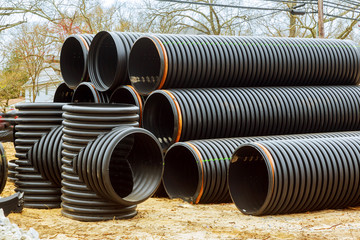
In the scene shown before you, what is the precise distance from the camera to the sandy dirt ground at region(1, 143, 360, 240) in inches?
256

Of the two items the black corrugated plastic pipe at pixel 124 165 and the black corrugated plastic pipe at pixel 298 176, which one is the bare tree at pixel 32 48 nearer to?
the black corrugated plastic pipe at pixel 124 165

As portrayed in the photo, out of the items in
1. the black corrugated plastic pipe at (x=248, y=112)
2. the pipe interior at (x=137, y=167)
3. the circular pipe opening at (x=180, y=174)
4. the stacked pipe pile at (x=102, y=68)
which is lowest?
the circular pipe opening at (x=180, y=174)

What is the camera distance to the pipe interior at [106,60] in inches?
513

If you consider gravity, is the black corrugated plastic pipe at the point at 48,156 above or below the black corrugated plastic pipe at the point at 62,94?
below

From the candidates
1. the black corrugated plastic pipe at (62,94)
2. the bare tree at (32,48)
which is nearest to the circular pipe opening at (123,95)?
the black corrugated plastic pipe at (62,94)

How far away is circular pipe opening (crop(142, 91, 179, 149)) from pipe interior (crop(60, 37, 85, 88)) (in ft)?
11.3

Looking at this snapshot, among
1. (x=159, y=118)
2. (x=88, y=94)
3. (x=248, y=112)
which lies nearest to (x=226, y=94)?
(x=248, y=112)

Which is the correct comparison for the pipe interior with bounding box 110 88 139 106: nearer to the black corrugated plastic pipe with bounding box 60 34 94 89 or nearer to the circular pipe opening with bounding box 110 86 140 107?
the circular pipe opening with bounding box 110 86 140 107

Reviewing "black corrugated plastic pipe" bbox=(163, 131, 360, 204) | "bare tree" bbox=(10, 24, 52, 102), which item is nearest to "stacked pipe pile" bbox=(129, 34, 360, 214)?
"black corrugated plastic pipe" bbox=(163, 131, 360, 204)

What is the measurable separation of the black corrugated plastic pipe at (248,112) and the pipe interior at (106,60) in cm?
206

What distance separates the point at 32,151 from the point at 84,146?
1572mm

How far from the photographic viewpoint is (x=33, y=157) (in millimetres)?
8430

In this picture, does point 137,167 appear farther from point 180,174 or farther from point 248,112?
point 248,112

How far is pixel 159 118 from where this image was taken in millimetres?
11867
